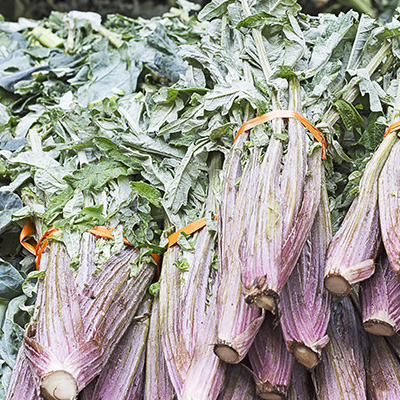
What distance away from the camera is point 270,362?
154 cm

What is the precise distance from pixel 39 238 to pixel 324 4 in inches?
170

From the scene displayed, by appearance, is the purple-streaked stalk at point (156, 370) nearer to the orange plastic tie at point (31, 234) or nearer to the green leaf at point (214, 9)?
the orange plastic tie at point (31, 234)

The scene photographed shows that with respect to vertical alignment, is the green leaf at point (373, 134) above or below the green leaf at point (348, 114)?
below

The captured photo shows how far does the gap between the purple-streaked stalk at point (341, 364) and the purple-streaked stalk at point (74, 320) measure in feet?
2.37

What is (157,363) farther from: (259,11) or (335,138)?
(259,11)

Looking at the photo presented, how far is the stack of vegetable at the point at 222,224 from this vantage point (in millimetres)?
1506

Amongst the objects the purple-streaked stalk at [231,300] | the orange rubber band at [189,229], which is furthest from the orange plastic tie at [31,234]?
the purple-streaked stalk at [231,300]

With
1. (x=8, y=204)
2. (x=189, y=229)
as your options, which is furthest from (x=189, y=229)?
(x=8, y=204)

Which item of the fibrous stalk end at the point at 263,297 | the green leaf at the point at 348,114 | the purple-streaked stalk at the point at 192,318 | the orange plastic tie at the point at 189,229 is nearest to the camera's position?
the fibrous stalk end at the point at 263,297

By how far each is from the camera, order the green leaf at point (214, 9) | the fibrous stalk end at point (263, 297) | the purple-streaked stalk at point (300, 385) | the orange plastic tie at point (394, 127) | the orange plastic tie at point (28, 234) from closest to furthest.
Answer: the fibrous stalk end at point (263, 297), the purple-streaked stalk at point (300, 385), the orange plastic tie at point (394, 127), the orange plastic tie at point (28, 234), the green leaf at point (214, 9)

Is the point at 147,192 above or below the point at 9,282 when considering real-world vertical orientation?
above

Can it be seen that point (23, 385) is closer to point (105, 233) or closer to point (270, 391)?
point (105, 233)

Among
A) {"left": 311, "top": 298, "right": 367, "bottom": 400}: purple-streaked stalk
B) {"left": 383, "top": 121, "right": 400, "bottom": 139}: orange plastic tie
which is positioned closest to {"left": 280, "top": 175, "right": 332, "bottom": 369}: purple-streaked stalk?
{"left": 311, "top": 298, "right": 367, "bottom": 400}: purple-streaked stalk

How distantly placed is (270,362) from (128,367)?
0.54 meters
